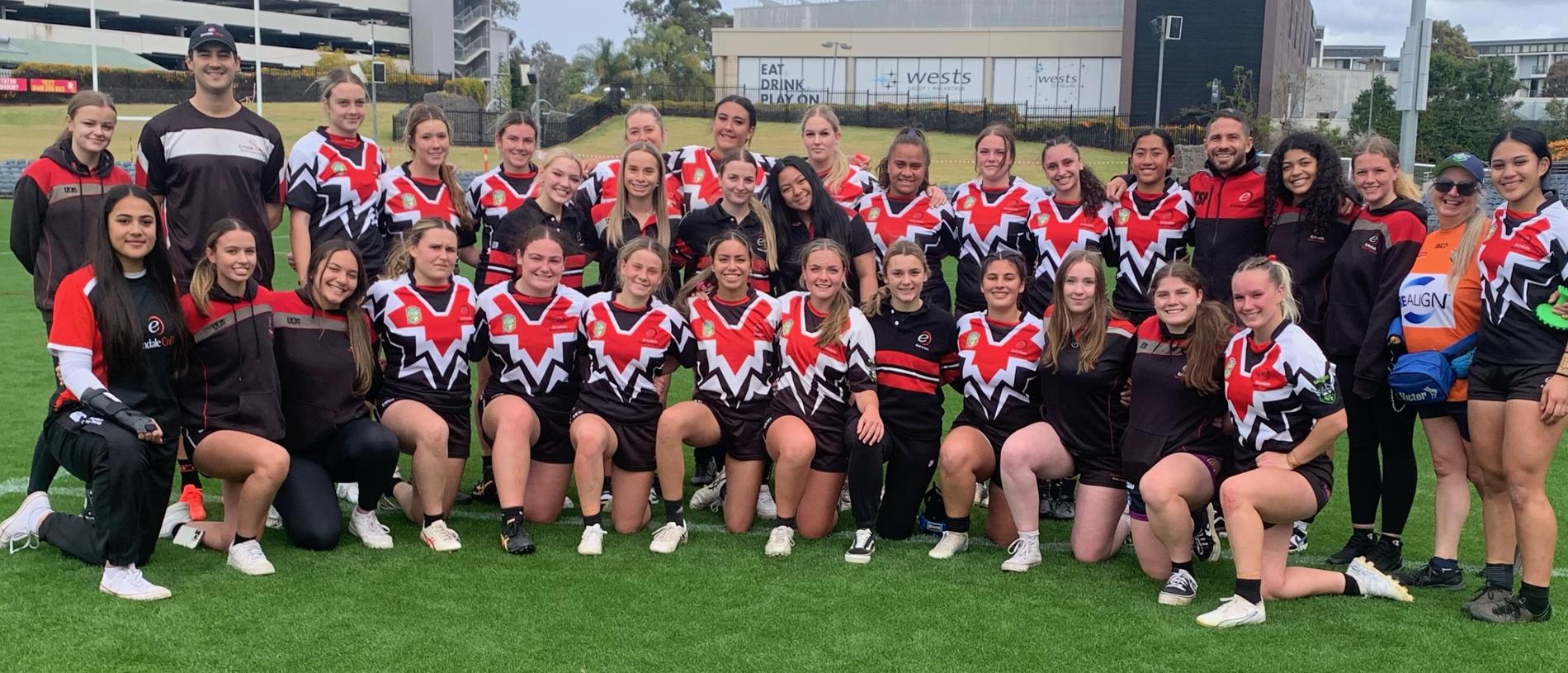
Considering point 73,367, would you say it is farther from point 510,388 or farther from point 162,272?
point 510,388

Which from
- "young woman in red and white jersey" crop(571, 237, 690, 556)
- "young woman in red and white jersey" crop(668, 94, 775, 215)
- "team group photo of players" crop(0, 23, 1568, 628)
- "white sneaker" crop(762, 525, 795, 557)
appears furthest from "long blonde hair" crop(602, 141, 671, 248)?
"white sneaker" crop(762, 525, 795, 557)

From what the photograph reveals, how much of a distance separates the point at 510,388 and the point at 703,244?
3.55ft

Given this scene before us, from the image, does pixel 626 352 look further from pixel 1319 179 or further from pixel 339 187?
pixel 1319 179

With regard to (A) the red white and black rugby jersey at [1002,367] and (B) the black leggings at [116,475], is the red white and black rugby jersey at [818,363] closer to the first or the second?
(A) the red white and black rugby jersey at [1002,367]

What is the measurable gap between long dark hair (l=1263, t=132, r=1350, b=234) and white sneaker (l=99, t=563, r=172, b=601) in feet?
14.1

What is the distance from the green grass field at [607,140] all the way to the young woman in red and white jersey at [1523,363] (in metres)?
24.0

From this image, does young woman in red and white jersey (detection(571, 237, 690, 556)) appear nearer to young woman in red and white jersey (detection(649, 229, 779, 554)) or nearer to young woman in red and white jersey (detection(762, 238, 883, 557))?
young woman in red and white jersey (detection(649, 229, 779, 554))

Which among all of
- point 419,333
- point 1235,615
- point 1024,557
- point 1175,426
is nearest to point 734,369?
point 419,333

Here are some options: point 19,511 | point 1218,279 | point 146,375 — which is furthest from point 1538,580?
point 19,511

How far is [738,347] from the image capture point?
4.97 m

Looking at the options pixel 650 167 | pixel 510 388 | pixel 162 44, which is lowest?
pixel 510 388

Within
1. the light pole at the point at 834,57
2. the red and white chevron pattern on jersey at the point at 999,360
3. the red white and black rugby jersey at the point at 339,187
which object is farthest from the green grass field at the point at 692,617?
the light pole at the point at 834,57

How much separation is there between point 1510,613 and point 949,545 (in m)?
1.85

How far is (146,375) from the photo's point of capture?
404 cm
